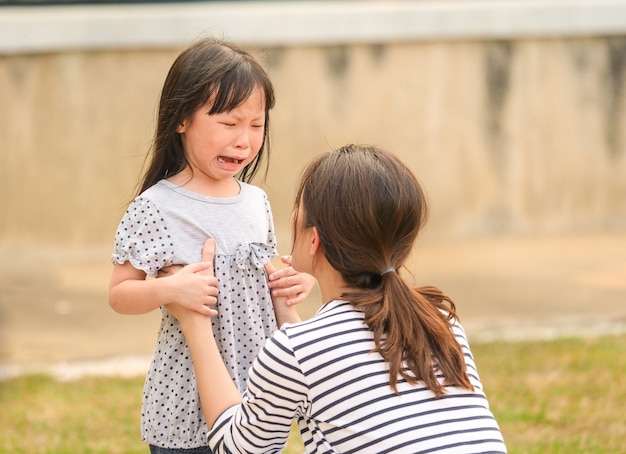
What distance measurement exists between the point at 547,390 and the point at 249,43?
3.51 m

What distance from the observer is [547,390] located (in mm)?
5023

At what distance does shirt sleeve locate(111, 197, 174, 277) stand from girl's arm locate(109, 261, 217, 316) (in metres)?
0.04

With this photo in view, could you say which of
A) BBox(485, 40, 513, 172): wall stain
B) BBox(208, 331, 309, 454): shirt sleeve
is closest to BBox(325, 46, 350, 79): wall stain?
BBox(485, 40, 513, 172): wall stain

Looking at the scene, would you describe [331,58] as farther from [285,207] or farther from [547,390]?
[547,390]

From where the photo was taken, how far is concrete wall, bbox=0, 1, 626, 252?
757cm

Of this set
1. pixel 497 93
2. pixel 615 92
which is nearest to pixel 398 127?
pixel 497 93

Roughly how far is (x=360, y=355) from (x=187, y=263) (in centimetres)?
54

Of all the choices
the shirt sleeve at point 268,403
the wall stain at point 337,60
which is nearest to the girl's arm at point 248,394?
the shirt sleeve at point 268,403

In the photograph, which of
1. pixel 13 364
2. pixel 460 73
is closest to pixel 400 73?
pixel 460 73

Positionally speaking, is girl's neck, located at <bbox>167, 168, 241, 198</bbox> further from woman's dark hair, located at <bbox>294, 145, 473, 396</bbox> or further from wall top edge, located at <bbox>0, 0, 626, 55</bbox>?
wall top edge, located at <bbox>0, 0, 626, 55</bbox>

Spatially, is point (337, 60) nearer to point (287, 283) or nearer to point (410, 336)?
point (287, 283)

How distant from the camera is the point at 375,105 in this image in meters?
7.94

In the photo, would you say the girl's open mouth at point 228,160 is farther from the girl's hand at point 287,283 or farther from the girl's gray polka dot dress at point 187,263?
the girl's hand at point 287,283

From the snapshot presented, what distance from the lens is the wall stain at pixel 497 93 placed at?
8000 millimetres
